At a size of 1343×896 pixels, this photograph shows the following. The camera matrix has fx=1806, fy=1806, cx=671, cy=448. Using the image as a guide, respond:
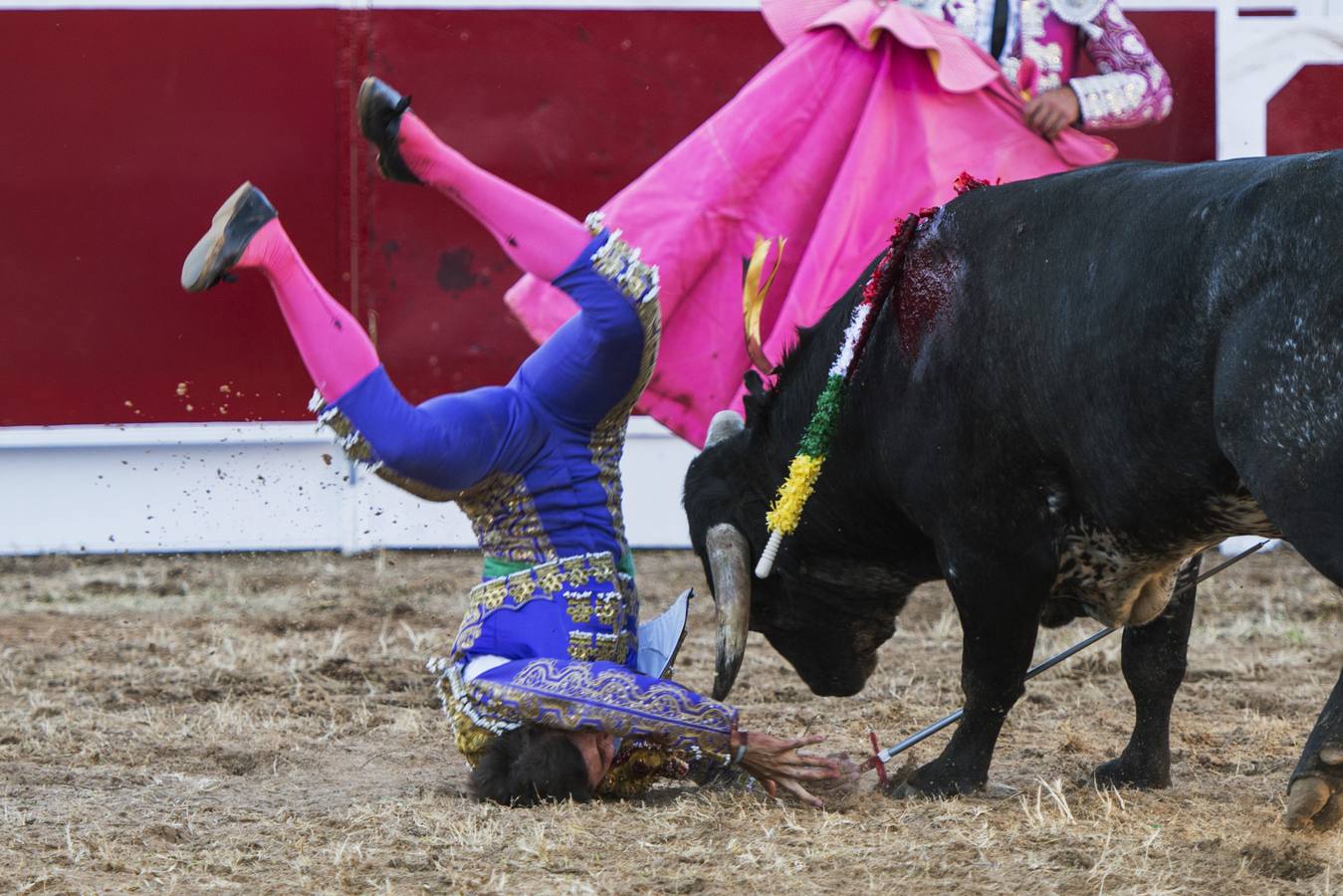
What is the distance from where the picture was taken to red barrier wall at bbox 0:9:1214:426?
5.96m

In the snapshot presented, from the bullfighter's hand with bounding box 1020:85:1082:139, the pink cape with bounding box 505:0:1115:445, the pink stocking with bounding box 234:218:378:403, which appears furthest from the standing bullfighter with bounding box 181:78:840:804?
the bullfighter's hand with bounding box 1020:85:1082:139

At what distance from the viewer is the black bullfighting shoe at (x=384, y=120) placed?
2988 millimetres

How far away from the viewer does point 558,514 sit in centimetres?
318

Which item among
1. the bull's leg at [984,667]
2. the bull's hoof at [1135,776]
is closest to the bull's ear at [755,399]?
the bull's leg at [984,667]

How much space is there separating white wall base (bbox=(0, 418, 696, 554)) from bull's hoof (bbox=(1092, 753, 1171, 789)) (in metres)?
3.07

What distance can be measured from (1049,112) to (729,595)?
1.64 meters

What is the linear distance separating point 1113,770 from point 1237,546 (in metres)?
3.03

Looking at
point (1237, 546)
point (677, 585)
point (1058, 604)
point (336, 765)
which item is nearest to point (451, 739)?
point (336, 765)

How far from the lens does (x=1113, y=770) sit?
3.15 metres

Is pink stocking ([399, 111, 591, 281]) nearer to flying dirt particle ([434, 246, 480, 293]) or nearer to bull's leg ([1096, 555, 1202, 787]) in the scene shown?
bull's leg ([1096, 555, 1202, 787])

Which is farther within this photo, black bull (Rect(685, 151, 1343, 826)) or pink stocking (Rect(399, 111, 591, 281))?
pink stocking (Rect(399, 111, 591, 281))

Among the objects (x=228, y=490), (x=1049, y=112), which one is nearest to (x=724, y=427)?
(x=1049, y=112)

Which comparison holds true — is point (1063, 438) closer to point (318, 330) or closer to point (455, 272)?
point (318, 330)

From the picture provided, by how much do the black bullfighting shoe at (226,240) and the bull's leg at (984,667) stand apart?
1.28m
